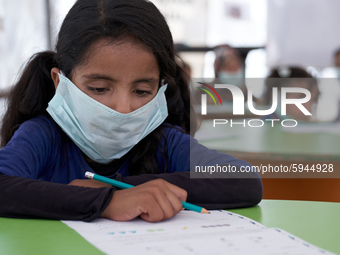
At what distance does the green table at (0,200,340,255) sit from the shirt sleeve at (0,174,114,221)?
0.6 inches

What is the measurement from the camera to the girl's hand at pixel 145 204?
673 mm

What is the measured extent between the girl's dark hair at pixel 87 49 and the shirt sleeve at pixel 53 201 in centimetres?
38

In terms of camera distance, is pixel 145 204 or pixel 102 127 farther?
pixel 102 127

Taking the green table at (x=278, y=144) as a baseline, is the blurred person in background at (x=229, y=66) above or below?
above

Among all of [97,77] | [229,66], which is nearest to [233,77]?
[229,66]

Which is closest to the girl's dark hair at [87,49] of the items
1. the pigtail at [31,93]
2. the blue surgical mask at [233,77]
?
the pigtail at [31,93]

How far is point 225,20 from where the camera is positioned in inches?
206

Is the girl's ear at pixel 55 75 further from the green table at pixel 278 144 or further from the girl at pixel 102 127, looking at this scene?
the green table at pixel 278 144

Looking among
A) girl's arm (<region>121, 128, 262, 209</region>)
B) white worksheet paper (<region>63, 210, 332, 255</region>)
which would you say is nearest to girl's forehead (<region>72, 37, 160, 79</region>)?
girl's arm (<region>121, 128, 262, 209</region>)

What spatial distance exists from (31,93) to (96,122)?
Answer: 9.7 inches

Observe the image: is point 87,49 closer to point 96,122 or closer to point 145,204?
point 96,122

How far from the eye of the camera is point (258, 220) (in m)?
0.72

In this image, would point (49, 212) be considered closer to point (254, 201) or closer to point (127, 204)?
point (127, 204)

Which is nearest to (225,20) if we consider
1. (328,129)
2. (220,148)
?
(328,129)
